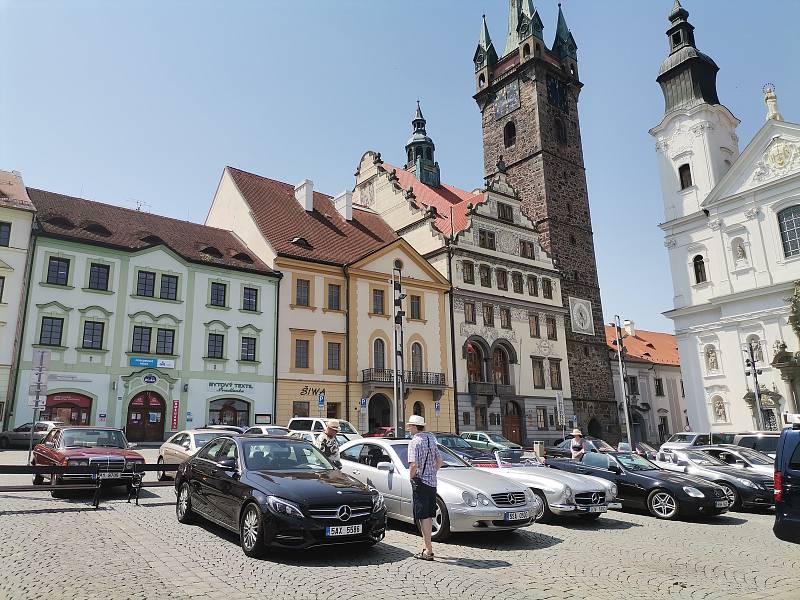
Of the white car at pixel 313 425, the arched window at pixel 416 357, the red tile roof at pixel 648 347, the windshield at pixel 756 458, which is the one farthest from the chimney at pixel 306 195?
the red tile roof at pixel 648 347

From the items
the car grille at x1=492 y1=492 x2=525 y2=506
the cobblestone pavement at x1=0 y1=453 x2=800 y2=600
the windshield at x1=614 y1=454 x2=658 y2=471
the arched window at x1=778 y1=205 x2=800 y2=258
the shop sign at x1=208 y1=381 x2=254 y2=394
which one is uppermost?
the arched window at x1=778 y1=205 x2=800 y2=258

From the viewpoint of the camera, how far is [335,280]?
117ft

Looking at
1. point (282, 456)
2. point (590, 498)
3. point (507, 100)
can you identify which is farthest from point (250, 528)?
point (507, 100)

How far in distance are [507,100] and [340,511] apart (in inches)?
2146

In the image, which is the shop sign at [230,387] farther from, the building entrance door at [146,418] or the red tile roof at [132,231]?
the red tile roof at [132,231]

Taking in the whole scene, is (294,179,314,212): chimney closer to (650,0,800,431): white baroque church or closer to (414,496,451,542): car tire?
(650,0,800,431): white baroque church

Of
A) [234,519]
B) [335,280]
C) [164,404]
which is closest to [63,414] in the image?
[164,404]

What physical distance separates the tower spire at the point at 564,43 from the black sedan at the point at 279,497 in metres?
60.6

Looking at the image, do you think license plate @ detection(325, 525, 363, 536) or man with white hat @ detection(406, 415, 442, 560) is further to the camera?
man with white hat @ detection(406, 415, 442, 560)

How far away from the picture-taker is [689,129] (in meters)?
48.1

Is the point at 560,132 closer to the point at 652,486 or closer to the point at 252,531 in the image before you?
the point at 652,486

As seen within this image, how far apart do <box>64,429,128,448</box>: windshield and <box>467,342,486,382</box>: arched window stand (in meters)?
27.6

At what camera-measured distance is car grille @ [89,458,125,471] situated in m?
13.4

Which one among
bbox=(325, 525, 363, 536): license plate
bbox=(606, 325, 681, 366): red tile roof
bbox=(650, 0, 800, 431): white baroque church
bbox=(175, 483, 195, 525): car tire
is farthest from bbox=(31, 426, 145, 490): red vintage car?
bbox=(606, 325, 681, 366): red tile roof
